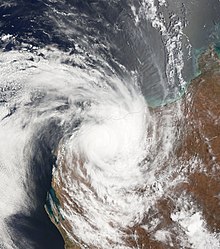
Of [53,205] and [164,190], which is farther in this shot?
[53,205]

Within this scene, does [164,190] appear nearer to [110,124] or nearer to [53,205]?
[110,124]

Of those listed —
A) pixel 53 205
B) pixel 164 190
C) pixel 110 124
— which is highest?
pixel 110 124

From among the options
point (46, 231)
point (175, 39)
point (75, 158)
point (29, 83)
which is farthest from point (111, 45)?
point (46, 231)

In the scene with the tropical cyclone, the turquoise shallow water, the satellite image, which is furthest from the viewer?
the turquoise shallow water

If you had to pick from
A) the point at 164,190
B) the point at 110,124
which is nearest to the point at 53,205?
the point at 110,124

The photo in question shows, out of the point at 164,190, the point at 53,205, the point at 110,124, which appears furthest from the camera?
the point at 53,205

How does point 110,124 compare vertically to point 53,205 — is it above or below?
above

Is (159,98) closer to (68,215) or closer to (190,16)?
(190,16)
